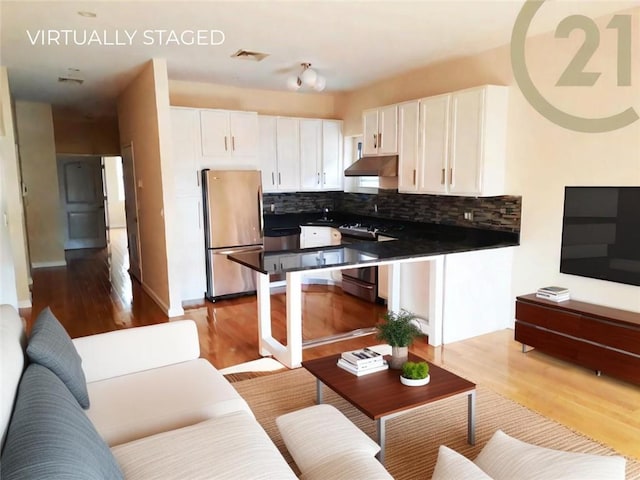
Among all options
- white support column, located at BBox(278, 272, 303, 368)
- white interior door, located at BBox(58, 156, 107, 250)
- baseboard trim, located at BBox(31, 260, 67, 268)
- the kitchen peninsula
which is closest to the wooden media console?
the kitchen peninsula

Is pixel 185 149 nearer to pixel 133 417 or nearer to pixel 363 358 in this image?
pixel 363 358

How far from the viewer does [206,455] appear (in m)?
1.56

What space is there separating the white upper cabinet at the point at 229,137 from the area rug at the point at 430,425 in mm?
3027

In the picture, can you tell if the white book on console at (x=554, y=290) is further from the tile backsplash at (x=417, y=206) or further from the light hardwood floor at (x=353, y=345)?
the tile backsplash at (x=417, y=206)

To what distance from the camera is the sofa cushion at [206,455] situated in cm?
147

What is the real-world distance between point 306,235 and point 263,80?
2017mm

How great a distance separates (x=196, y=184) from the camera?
207 inches

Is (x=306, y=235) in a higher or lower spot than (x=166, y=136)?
lower

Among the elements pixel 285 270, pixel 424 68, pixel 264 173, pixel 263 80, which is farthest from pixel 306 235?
pixel 285 270

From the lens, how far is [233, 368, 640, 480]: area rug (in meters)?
2.38

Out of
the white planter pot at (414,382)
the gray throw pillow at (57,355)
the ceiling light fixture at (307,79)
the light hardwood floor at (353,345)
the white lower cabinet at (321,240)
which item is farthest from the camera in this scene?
the white lower cabinet at (321,240)

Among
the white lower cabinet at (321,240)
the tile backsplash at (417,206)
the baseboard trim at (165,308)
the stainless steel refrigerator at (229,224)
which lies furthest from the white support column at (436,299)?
the baseboard trim at (165,308)

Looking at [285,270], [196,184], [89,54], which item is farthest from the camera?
[196,184]

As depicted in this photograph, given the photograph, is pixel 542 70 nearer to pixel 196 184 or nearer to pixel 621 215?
pixel 621 215
